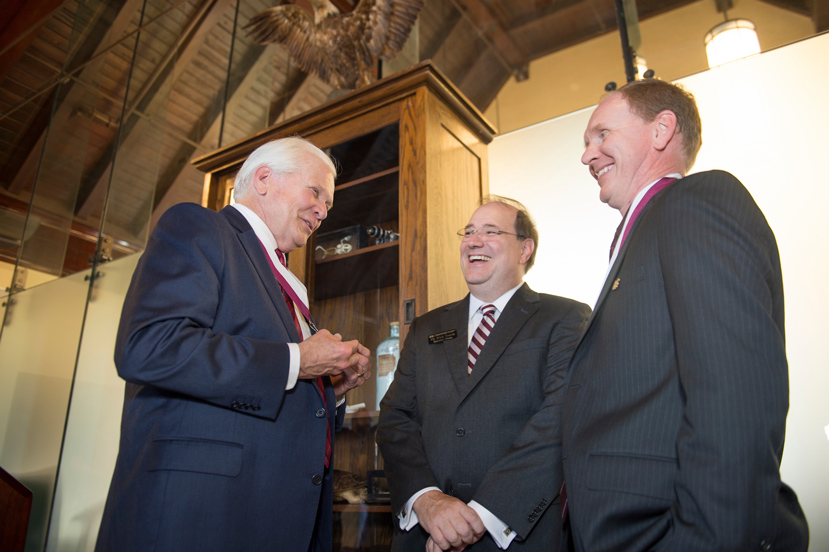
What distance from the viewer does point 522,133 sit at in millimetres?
2514

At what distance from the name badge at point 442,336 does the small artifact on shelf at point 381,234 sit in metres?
0.55

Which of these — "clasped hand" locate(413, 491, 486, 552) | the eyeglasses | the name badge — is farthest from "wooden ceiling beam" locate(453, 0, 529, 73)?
"clasped hand" locate(413, 491, 486, 552)

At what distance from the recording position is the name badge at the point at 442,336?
172 cm

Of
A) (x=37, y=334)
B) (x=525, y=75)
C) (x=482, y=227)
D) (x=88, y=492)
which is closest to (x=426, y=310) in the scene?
(x=482, y=227)

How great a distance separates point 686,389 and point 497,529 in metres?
0.68

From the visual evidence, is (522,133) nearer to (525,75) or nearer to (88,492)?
(525,75)

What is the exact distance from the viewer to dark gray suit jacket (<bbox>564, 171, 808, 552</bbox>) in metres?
0.75

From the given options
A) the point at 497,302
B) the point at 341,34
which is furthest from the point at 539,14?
the point at 497,302

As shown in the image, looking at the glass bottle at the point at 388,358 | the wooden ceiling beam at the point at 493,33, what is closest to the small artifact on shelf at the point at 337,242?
the glass bottle at the point at 388,358

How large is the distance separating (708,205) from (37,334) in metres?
3.49

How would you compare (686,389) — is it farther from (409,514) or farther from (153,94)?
(153,94)

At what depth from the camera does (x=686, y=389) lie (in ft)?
2.68

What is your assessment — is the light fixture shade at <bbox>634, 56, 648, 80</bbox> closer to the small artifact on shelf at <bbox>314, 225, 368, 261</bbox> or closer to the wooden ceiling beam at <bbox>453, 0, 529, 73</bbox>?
the wooden ceiling beam at <bbox>453, 0, 529, 73</bbox>

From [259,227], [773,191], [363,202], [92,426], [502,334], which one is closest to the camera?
[259,227]
